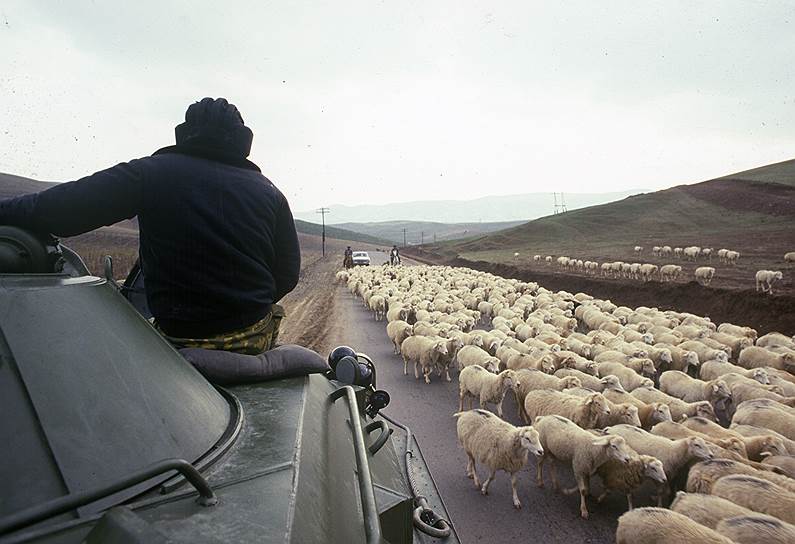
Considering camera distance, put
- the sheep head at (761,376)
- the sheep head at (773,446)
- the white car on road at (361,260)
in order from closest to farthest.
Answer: the sheep head at (773,446)
the sheep head at (761,376)
the white car on road at (361,260)

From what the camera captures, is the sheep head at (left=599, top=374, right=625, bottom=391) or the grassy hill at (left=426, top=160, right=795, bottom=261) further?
the grassy hill at (left=426, top=160, right=795, bottom=261)

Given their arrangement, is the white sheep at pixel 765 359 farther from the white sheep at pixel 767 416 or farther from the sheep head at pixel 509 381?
the sheep head at pixel 509 381

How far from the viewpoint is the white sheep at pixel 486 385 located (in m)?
7.68

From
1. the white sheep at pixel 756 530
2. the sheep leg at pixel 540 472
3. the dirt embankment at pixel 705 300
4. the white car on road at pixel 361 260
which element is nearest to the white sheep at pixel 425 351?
the sheep leg at pixel 540 472

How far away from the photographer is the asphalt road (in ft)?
16.2

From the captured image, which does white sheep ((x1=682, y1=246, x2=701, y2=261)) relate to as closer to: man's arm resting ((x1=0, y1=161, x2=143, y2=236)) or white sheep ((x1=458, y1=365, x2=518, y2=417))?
white sheep ((x1=458, y1=365, x2=518, y2=417))

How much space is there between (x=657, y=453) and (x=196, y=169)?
5.34 metres

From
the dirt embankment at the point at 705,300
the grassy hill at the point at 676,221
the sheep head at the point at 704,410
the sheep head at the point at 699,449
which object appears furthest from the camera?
the grassy hill at the point at 676,221

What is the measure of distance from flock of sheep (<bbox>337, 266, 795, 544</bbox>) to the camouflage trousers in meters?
3.22

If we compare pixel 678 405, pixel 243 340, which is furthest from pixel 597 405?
pixel 243 340

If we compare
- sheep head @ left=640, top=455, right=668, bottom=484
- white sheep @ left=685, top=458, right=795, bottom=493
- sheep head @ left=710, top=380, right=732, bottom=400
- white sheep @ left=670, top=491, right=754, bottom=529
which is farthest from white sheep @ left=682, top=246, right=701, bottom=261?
white sheep @ left=670, top=491, right=754, bottom=529

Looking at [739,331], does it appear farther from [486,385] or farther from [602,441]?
[602,441]

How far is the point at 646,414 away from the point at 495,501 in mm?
2584

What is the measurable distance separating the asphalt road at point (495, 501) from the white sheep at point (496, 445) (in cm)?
18
